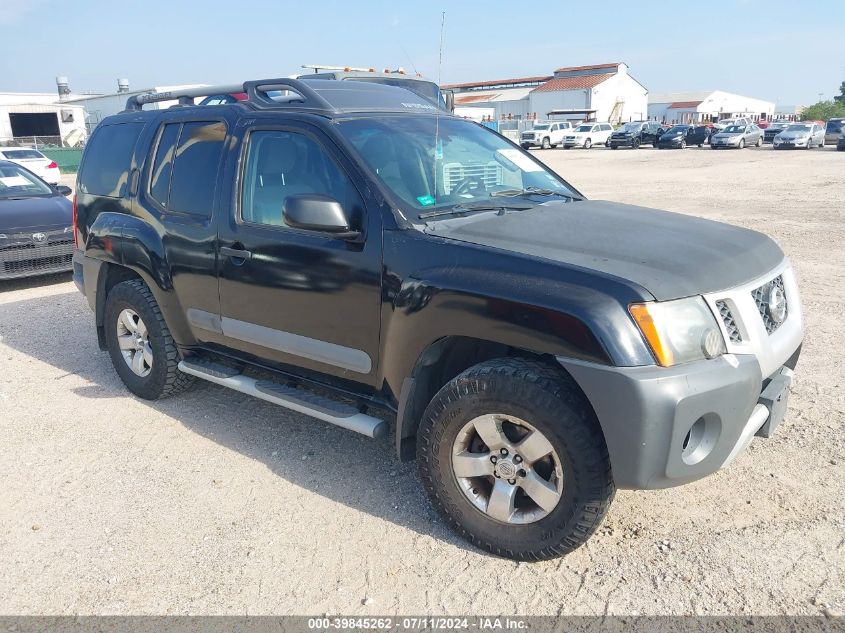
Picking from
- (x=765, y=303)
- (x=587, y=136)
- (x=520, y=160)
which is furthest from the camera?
(x=587, y=136)

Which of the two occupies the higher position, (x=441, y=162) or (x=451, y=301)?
(x=441, y=162)

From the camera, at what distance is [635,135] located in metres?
42.8

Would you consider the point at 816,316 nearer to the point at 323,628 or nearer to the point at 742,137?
the point at 323,628

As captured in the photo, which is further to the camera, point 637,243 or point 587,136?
point 587,136

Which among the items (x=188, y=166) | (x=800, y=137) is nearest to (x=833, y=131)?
(x=800, y=137)

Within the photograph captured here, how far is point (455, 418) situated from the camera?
2980 millimetres

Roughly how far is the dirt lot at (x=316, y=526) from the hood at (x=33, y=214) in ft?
13.1

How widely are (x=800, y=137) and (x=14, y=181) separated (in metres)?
39.0

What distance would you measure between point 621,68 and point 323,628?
7523cm

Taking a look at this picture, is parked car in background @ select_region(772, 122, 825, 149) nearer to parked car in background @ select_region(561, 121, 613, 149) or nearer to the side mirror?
parked car in background @ select_region(561, 121, 613, 149)

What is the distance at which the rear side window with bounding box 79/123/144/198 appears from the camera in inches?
189

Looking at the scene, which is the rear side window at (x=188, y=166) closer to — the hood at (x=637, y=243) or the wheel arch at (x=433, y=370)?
the hood at (x=637, y=243)

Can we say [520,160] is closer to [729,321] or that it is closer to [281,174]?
[281,174]

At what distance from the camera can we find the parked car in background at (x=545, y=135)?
44.6 meters
